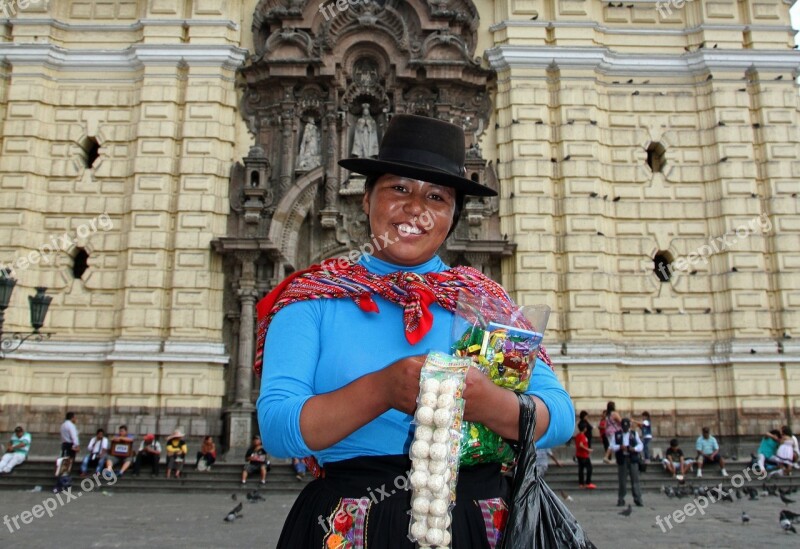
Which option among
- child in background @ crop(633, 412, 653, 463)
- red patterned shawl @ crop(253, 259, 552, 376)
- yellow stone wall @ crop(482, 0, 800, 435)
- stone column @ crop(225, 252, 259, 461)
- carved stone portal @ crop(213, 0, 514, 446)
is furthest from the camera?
carved stone portal @ crop(213, 0, 514, 446)

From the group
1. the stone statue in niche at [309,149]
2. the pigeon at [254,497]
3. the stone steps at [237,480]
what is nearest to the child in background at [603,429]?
the stone steps at [237,480]

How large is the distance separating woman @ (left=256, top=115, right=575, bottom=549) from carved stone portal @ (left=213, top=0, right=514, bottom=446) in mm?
13450

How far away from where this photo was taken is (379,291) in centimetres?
→ 205

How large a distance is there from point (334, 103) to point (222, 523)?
10491mm

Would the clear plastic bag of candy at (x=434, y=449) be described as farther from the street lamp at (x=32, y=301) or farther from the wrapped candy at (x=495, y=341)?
the street lamp at (x=32, y=301)

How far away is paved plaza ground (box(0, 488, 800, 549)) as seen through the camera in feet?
24.9

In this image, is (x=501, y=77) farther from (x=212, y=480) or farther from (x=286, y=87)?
(x=212, y=480)

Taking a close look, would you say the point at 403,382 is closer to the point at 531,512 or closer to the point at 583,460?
the point at 531,512

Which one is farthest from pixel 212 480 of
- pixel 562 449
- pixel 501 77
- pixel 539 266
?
pixel 501 77

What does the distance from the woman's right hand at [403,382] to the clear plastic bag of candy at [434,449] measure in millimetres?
20

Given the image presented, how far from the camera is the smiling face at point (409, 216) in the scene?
216 cm

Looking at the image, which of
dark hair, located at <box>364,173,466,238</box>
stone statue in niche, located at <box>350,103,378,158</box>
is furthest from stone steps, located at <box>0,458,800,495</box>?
dark hair, located at <box>364,173,466,238</box>
